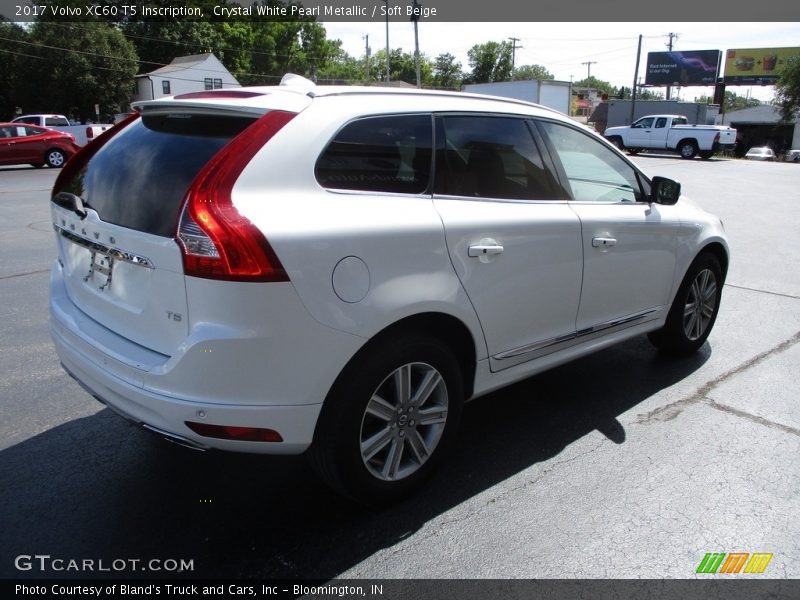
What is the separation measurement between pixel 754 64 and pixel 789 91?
751 inches

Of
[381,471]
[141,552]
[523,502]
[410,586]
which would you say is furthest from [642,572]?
[141,552]

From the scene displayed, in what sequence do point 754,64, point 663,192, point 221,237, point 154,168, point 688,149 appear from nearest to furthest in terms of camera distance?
point 221,237
point 154,168
point 663,192
point 688,149
point 754,64

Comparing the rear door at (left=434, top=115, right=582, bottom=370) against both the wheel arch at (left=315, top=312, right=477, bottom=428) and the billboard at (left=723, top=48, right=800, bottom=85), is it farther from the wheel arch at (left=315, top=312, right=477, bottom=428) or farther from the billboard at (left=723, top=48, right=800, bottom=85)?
the billboard at (left=723, top=48, right=800, bottom=85)

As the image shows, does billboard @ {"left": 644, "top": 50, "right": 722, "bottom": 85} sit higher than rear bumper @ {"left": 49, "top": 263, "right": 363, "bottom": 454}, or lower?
higher

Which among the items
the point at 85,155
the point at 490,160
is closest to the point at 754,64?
the point at 490,160

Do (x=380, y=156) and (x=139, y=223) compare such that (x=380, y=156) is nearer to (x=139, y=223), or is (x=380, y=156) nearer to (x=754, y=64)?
(x=139, y=223)

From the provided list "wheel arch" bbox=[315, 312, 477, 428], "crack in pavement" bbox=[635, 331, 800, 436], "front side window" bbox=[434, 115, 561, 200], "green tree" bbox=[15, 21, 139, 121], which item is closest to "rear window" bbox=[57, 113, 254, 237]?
"wheel arch" bbox=[315, 312, 477, 428]

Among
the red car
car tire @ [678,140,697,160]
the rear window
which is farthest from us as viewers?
car tire @ [678,140,697,160]

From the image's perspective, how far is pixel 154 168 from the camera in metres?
2.66

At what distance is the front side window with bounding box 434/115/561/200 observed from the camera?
307cm

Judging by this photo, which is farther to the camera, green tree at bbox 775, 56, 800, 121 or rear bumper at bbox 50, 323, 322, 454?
green tree at bbox 775, 56, 800, 121

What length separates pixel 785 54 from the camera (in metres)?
66.1

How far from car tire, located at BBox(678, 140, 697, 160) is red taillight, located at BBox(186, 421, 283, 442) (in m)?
31.9

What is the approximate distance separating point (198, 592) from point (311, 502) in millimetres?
688
